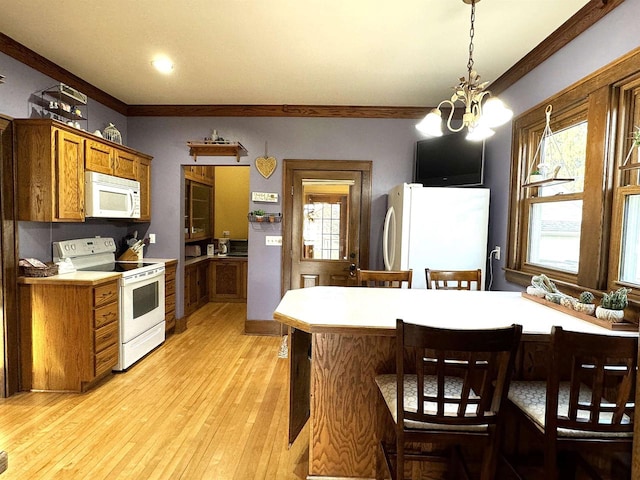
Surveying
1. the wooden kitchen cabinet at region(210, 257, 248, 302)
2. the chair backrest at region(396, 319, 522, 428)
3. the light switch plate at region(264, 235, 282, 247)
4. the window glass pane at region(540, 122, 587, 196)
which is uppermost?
the window glass pane at region(540, 122, 587, 196)

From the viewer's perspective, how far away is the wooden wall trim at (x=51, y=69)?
2.71 metres

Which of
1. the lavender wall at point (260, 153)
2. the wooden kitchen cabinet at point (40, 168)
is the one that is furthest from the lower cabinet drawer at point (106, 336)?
the lavender wall at point (260, 153)

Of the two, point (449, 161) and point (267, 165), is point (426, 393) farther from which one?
point (267, 165)

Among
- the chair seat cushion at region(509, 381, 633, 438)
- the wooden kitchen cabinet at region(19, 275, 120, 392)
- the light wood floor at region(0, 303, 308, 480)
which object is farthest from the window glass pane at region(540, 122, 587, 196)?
the wooden kitchen cabinet at region(19, 275, 120, 392)

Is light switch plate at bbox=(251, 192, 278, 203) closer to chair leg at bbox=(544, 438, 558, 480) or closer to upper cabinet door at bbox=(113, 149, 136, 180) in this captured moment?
upper cabinet door at bbox=(113, 149, 136, 180)

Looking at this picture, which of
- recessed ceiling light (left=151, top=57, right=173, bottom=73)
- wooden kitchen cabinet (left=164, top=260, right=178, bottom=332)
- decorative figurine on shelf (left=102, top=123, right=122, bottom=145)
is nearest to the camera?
recessed ceiling light (left=151, top=57, right=173, bottom=73)

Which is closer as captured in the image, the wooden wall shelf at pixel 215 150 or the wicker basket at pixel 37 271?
the wicker basket at pixel 37 271

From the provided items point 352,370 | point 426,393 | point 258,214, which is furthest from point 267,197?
point 426,393

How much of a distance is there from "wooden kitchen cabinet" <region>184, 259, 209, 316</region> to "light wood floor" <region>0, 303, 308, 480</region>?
1.45m

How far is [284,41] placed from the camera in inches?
104

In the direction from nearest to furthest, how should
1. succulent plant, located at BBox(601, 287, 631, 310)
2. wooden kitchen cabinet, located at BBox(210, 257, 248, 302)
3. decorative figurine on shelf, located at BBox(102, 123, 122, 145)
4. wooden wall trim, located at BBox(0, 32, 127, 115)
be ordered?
succulent plant, located at BBox(601, 287, 631, 310) → wooden wall trim, located at BBox(0, 32, 127, 115) → decorative figurine on shelf, located at BBox(102, 123, 122, 145) → wooden kitchen cabinet, located at BBox(210, 257, 248, 302)

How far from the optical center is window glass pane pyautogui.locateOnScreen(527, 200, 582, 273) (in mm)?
2473

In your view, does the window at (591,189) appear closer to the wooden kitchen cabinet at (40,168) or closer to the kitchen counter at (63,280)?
the kitchen counter at (63,280)

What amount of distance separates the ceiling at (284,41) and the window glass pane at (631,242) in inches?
49.8
